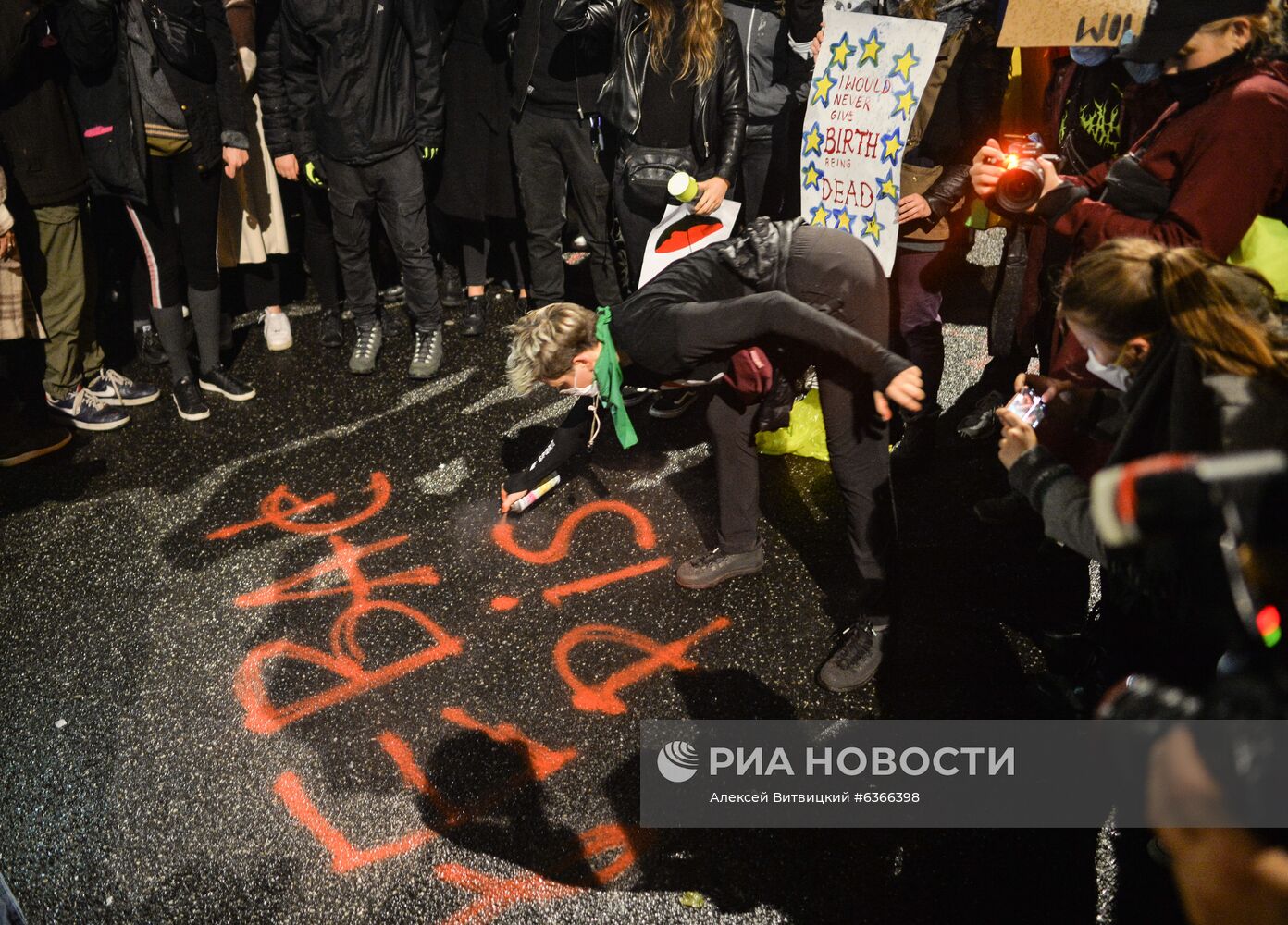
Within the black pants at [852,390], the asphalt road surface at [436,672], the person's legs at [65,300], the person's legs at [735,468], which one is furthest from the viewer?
the person's legs at [65,300]

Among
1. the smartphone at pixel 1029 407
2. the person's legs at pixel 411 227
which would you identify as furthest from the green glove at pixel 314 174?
the smartphone at pixel 1029 407

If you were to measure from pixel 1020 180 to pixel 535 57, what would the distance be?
2.50 m

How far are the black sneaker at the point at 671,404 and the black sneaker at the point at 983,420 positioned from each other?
48.7 inches

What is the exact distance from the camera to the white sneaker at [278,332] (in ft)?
17.5

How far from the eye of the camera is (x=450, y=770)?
2844 millimetres

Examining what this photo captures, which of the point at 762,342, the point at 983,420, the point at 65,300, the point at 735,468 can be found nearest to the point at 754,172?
the point at 983,420

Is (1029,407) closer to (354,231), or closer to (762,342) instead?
(762,342)

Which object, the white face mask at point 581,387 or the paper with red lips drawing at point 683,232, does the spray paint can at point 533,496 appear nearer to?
the white face mask at point 581,387

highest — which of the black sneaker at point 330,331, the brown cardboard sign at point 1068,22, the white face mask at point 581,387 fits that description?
the brown cardboard sign at point 1068,22

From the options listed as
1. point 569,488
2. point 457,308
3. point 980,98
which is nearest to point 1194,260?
point 980,98

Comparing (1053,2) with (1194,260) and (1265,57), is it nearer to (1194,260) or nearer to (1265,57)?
(1265,57)

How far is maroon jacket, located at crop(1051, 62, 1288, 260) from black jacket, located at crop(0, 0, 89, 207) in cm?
415

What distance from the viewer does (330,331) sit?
5.32 m

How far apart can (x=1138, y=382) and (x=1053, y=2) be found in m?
1.57
